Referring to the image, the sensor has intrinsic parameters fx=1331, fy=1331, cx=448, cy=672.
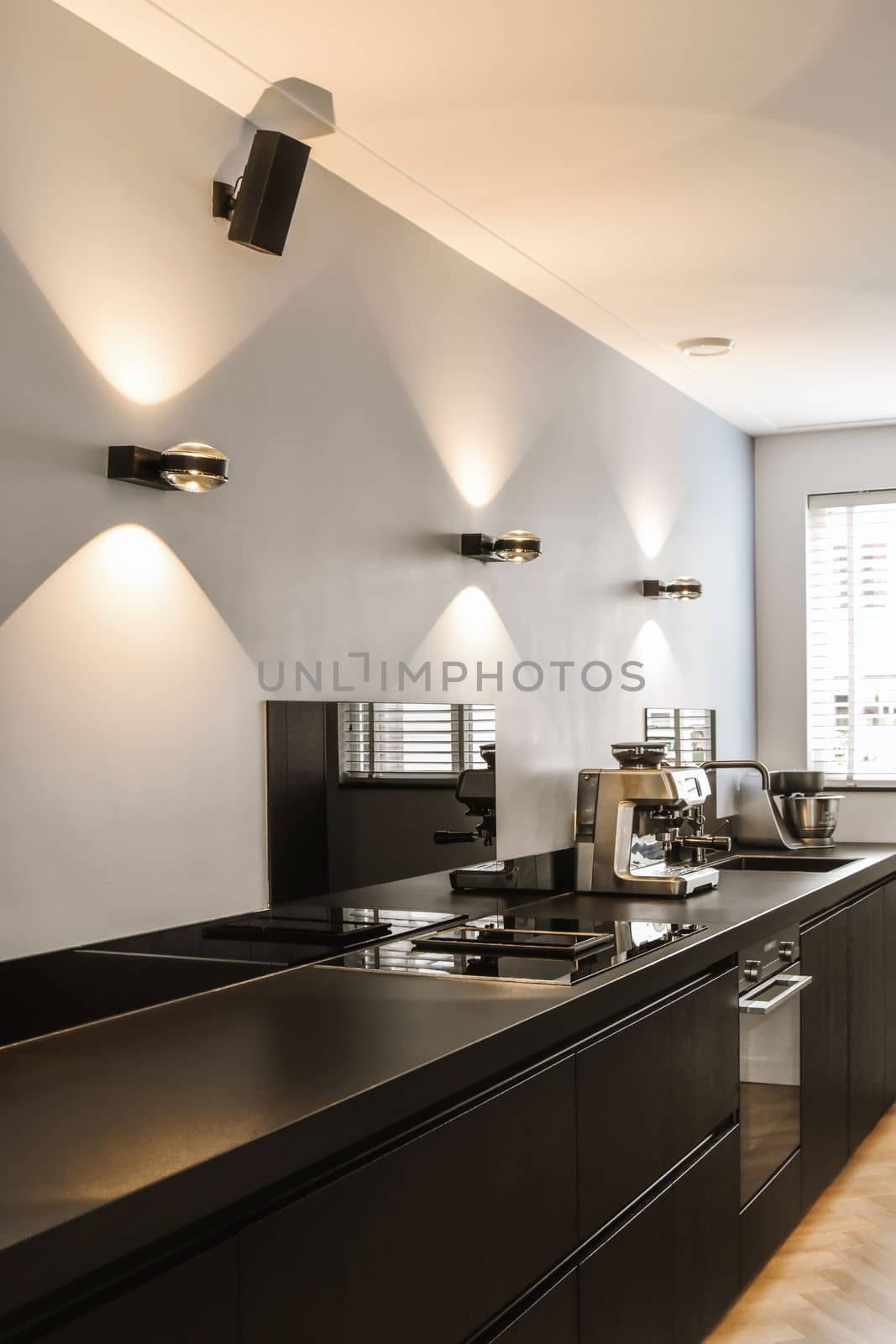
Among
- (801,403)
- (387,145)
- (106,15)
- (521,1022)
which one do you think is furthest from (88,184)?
(801,403)

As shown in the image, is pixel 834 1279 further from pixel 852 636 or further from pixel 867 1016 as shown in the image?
pixel 852 636

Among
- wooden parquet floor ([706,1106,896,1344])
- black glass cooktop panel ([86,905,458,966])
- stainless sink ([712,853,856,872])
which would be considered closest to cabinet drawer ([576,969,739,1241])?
wooden parquet floor ([706,1106,896,1344])

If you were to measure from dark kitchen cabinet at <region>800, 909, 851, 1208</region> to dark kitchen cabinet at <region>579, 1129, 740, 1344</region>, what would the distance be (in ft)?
2.08

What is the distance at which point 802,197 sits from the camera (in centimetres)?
304

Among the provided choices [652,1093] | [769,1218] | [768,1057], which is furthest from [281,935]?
[769,1218]

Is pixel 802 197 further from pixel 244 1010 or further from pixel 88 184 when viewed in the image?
pixel 244 1010

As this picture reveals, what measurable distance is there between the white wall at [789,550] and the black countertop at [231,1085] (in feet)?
10.3

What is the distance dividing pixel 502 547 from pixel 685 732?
175 centimetres

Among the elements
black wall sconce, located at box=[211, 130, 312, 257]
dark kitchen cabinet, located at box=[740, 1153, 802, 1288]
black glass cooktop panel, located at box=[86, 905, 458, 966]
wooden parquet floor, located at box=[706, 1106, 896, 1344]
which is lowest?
wooden parquet floor, located at box=[706, 1106, 896, 1344]

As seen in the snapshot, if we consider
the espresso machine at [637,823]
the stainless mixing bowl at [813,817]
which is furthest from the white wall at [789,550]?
the espresso machine at [637,823]

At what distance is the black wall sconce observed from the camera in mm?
2420

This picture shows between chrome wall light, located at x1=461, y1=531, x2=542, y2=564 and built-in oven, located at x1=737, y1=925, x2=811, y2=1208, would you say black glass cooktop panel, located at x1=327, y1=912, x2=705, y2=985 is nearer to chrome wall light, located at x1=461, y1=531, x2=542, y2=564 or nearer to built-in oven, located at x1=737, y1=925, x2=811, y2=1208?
built-in oven, located at x1=737, y1=925, x2=811, y2=1208

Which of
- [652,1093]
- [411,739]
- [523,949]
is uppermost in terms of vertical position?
[411,739]

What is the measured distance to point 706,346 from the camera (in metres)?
4.28
